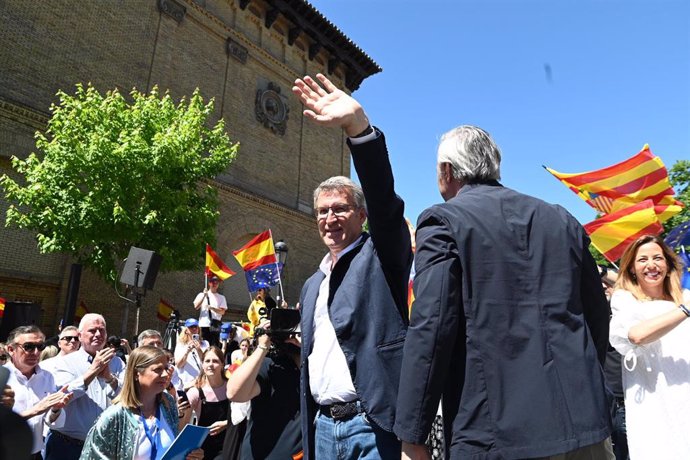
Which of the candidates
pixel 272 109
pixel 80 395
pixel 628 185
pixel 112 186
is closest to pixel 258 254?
pixel 112 186

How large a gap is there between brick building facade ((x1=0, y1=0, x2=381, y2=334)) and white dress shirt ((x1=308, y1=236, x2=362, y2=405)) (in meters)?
14.6

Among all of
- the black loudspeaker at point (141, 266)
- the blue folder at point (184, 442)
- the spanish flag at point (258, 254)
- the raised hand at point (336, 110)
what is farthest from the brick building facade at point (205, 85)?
the raised hand at point (336, 110)

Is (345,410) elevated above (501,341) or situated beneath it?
situated beneath

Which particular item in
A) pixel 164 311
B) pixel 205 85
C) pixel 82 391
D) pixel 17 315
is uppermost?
pixel 205 85

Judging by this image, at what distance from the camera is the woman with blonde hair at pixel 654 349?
3084 mm

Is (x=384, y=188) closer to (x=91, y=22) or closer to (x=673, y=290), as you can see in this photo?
(x=673, y=290)

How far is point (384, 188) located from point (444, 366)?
802mm

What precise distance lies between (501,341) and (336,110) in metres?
1.17

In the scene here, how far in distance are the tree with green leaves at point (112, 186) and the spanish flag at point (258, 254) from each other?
9.23ft

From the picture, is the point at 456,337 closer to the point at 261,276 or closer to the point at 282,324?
the point at 282,324

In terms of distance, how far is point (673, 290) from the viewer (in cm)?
357

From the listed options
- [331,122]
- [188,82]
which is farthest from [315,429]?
[188,82]

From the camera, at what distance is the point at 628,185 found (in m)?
7.27

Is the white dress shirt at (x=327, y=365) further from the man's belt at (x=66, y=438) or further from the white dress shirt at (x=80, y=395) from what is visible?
the man's belt at (x=66, y=438)
